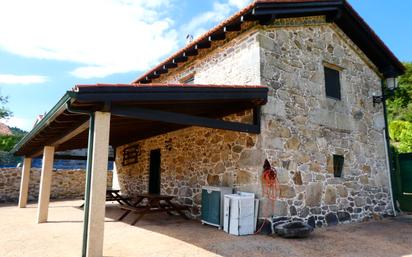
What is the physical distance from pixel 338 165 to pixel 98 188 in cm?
604

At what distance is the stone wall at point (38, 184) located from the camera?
485 inches

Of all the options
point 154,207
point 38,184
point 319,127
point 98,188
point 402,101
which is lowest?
point 154,207

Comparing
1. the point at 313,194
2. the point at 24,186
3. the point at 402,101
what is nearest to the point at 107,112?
the point at 313,194

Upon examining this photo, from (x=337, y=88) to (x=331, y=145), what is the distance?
170cm

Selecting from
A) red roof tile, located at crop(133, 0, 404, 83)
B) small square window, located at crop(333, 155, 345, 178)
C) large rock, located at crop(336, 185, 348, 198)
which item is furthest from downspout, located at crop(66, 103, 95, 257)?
small square window, located at crop(333, 155, 345, 178)

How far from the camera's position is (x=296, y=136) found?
266 inches

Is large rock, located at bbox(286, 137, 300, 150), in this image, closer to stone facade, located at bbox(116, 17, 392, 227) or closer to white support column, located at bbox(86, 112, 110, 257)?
stone facade, located at bbox(116, 17, 392, 227)

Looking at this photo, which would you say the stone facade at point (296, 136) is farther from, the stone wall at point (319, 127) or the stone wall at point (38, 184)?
the stone wall at point (38, 184)

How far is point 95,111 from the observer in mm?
4160

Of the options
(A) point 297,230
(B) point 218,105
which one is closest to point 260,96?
(B) point 218,105

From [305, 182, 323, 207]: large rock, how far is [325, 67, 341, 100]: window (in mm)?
2465

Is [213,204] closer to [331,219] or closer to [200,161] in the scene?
[200,161]

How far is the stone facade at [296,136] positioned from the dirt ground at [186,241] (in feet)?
2.77

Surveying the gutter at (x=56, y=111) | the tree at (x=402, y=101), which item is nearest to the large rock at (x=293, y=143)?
the gutter at (x=56, y=111)
